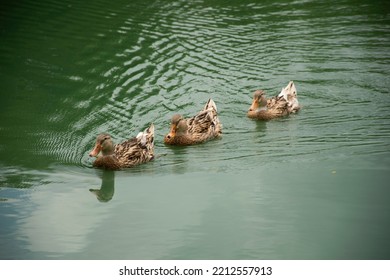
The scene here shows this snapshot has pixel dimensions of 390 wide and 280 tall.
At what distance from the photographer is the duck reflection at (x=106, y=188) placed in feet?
29.4

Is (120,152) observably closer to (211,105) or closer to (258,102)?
(211,105)

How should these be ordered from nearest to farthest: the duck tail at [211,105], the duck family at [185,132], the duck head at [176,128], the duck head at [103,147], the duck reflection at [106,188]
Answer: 1. the duck reflection at [106,188]
2. the duck head at [103,147]
3. the duck family at [185,132]
4. the duck head at [176,128]
5. the duck tail at [211,105]

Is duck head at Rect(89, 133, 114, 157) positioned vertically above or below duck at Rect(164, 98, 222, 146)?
below

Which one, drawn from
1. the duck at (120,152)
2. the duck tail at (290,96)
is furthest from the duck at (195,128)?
the duck tail at (290,96)

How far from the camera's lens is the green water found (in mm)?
7980

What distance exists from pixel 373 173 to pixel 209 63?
505cm

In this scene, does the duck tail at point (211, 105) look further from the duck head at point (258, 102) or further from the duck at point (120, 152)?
the duck at point (120, 152)

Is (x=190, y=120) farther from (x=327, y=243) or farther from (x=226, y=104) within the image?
(x=327, y=243)

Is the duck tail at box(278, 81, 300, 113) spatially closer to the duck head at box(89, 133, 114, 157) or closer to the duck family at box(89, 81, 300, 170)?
the duck family at box(89, 81, 300, 170)

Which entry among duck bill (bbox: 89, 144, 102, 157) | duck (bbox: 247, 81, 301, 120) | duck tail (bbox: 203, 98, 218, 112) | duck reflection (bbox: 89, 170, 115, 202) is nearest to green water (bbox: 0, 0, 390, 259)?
duck reflection (bbox: 89, 170, 115, 202)

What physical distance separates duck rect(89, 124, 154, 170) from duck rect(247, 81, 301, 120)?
6.95 ft

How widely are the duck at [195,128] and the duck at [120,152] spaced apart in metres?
0.59

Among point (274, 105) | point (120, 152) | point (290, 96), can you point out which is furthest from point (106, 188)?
point (290, 96)

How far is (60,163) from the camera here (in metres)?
9.98
